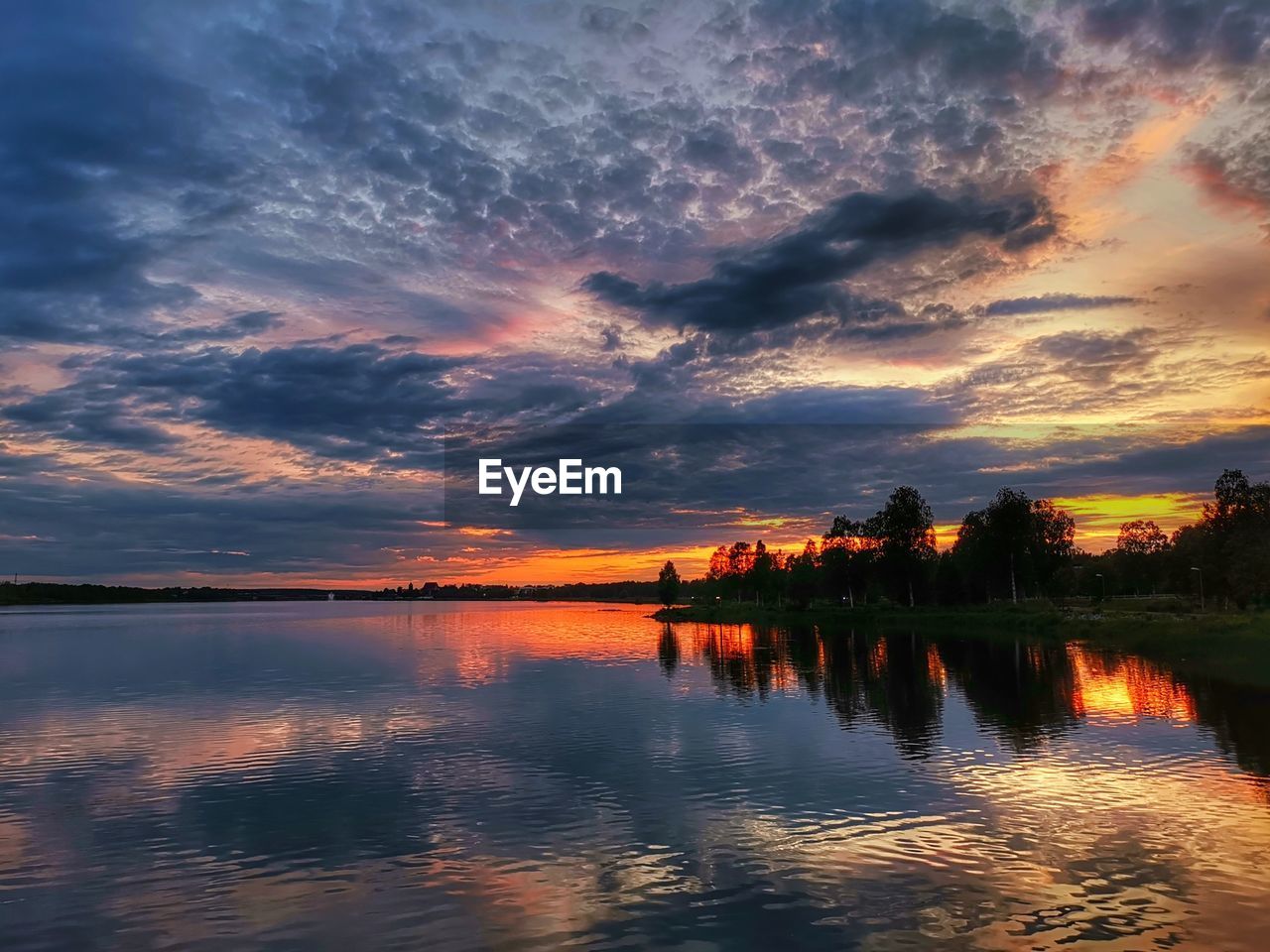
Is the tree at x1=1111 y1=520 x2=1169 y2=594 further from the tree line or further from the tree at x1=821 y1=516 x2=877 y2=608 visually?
the tree at x1=821 y1=516 x2=877 y2=608

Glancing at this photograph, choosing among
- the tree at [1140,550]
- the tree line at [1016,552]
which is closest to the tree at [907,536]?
the tree line at [1016,552]

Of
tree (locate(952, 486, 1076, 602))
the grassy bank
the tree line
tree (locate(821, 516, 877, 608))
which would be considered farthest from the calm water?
tree (locate(821, 516, 877, 608))

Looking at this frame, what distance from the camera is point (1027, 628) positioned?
109125 millimetres

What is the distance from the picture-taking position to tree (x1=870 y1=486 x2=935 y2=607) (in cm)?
15888

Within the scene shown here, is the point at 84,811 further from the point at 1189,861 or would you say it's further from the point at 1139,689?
the point at 1139,689

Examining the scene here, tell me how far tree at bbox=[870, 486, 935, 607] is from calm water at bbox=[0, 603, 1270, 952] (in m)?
103

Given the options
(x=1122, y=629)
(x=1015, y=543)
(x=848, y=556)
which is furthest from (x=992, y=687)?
(x=848, y=556)

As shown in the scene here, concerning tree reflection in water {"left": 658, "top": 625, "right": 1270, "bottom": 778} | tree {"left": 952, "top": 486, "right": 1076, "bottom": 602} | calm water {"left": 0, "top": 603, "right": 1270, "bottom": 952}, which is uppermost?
tree {"left": 952, "top": 486, "right": 1076, "bottom": 602}

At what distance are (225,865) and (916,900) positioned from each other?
17732 millimetres

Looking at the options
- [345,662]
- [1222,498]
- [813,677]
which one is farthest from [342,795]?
[1222,498]

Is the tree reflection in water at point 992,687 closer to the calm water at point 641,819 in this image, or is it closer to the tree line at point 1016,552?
the calm water at point 641,819

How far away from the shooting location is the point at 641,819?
2598 centimetres

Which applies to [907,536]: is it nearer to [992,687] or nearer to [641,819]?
[992,687]

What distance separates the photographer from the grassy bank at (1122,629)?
64.7 metres
